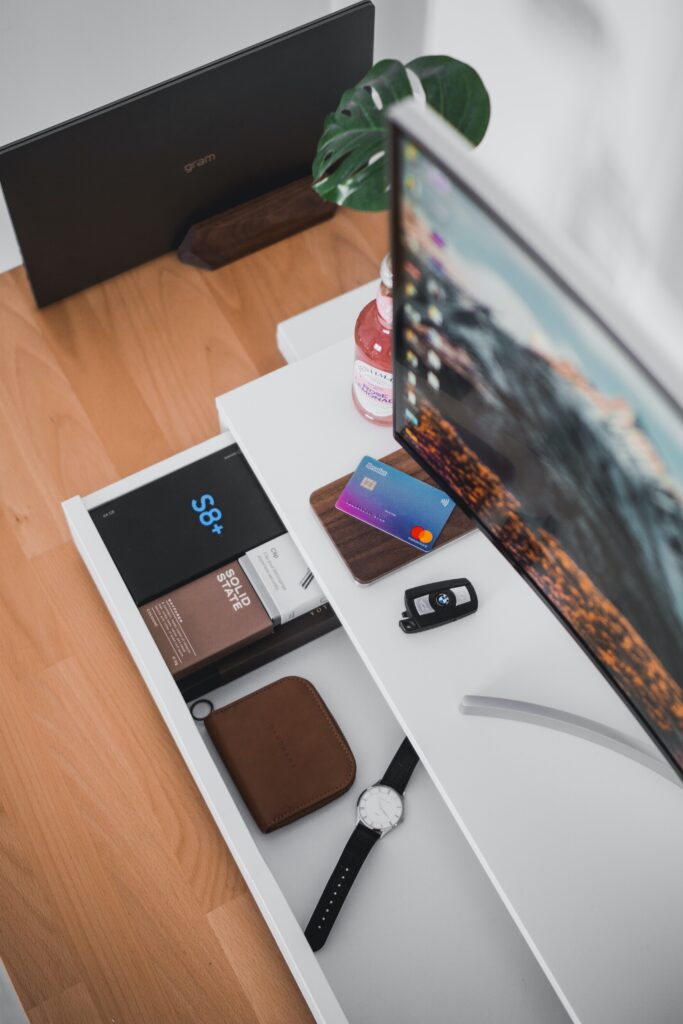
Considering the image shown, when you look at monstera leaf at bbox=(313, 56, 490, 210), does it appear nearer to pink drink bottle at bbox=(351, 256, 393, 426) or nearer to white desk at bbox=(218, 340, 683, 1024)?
pink drink bottle at bbox=(351, 256, 393, 426)

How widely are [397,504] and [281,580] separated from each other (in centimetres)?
17

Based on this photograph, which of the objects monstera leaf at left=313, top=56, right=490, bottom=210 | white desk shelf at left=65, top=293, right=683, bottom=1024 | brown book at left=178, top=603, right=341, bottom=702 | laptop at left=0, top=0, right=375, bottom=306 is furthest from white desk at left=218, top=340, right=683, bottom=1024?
laptop at left=0, top=0, right=375, bottom=306

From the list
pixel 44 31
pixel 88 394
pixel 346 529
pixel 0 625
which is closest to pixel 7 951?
pixel 0 625

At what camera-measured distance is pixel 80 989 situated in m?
1.08

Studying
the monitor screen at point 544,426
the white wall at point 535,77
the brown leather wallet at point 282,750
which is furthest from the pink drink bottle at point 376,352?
the brown leather wallet at point 282,750

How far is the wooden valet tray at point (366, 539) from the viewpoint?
1.06 m

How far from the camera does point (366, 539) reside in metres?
1.07

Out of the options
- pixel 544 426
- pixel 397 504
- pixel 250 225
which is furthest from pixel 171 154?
pixel 544 426

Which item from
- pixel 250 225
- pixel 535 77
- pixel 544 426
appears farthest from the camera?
pixel 250 225

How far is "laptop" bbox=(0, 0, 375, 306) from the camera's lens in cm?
123

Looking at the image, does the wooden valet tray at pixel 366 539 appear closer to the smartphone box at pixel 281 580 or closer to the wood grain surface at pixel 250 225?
the smartphone box at pixel 281 580

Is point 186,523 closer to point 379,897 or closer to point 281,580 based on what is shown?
point 281,580

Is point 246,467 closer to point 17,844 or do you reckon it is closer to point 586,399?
point 17,844

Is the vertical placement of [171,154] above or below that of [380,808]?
above
